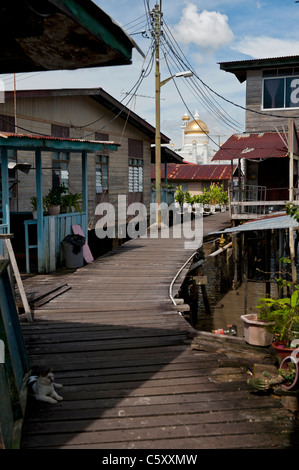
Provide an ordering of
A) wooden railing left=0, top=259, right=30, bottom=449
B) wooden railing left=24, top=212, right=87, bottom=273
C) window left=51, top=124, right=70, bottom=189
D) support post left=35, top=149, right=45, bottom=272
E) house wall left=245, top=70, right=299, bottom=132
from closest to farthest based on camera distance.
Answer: wooden railing left=0, top=259, right=30, bottom=449 < support post left=35, top=149, right=45, bottom=272 < wooden railing left=24, top=212, right=87, bottom=273 < window left=51, top=124, right=70, bottom=189 < house wall left=245, top=70, right=299, bottom=132

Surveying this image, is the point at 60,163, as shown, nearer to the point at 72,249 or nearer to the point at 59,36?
the point at 72,249

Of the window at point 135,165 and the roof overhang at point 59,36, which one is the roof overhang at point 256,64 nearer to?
the window at point 135,165

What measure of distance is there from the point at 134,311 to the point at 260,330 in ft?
8.49

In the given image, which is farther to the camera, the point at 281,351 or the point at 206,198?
the point at 206,198

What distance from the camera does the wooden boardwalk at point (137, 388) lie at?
14.1ft

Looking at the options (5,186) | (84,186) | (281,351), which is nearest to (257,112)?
(84,186)

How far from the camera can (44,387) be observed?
16.0 feet

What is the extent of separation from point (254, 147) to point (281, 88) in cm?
459

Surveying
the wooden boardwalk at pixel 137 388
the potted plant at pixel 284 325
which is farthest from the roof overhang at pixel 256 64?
the potted plant at pixel 284 325

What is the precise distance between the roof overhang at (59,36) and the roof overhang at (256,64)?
827 inches

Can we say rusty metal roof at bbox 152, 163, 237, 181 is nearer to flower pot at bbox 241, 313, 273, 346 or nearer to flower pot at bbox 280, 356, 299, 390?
flower pot at bbox 241, 313, 273, 346

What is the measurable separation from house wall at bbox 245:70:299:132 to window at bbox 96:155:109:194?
8.59 m

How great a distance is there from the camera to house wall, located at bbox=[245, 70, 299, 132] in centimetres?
2303

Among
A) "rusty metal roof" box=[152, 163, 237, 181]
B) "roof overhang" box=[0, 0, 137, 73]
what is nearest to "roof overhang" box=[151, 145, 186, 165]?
"rusty metal roof" box=[152, 163, 237, 181]
